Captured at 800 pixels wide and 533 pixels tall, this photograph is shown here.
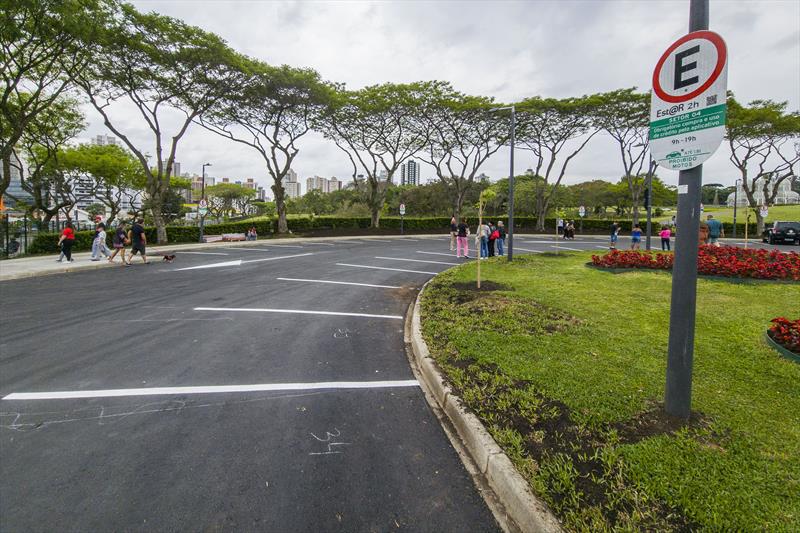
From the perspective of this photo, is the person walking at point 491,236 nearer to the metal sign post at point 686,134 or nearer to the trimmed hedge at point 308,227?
the metal sign post at point 686,134

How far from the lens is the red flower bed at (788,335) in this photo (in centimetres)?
470

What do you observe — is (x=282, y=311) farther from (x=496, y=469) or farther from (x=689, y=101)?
(x=689, y=101)

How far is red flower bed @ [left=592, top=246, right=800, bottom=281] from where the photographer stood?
9.95 meters

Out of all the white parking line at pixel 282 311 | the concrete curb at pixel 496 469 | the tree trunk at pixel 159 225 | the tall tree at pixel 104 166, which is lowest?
the concrete curb at pixel 496 469

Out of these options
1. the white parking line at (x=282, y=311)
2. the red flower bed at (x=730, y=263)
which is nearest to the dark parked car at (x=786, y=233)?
the red flower bed at (x=730, y=263)

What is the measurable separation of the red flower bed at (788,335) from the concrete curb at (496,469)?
4.36 metres

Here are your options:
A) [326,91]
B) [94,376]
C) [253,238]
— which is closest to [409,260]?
[94,376]

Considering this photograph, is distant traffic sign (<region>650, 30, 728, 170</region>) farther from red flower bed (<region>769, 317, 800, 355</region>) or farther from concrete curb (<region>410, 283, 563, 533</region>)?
red flower bed (<region>769, 317, 800, 355</region>)

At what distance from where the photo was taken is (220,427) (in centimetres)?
338

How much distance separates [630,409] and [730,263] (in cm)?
1011

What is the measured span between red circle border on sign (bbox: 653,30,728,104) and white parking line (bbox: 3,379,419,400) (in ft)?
11.7

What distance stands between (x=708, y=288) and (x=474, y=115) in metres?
28.8

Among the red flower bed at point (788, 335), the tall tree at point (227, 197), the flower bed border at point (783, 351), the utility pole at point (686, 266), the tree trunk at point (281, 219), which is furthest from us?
the tall tree at point (227, 197)

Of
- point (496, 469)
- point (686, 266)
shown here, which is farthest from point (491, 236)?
point (496, 469)
